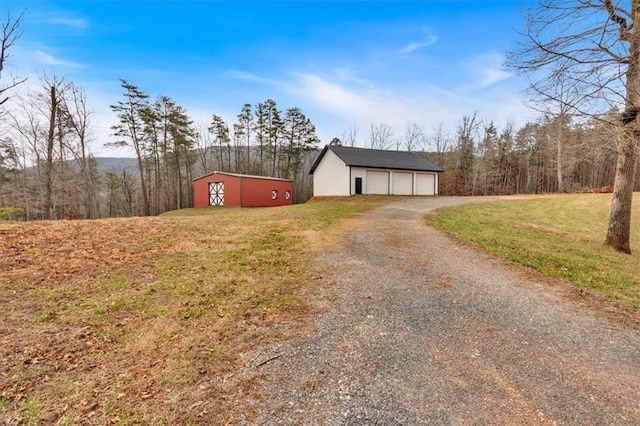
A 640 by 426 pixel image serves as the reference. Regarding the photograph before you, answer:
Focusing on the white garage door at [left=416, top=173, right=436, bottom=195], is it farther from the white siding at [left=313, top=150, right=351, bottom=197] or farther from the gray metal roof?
the white siding at [left=313, top=150, right=351, bottom=197]

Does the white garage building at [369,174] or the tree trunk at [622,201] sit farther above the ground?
the white garage building at [369,174]

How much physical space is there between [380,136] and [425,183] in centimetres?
1850

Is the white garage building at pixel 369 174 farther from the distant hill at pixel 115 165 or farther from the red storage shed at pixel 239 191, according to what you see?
the distant hill at pixel 115 165

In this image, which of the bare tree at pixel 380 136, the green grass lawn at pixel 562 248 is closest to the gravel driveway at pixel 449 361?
the green grass lawn at pixel 562 248

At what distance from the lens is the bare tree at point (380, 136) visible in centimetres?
4328

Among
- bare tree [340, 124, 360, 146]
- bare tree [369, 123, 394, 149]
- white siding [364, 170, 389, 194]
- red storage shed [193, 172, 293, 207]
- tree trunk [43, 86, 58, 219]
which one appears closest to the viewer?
tree trunk [43, 86, 58, 219]

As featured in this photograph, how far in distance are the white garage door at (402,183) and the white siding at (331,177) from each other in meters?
4.67

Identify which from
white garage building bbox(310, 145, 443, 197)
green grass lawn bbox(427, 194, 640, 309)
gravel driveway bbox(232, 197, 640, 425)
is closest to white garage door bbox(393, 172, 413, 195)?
white garage building bbox(310, 145, 443, 197)

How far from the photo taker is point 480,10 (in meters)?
9.35

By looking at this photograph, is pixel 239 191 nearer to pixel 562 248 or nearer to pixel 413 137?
pixel 562 248

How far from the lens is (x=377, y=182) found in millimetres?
25219

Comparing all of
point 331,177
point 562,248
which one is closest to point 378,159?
point 331,177

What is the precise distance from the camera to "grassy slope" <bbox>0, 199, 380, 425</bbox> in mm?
2490

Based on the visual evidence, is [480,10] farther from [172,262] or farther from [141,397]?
[141,397]
